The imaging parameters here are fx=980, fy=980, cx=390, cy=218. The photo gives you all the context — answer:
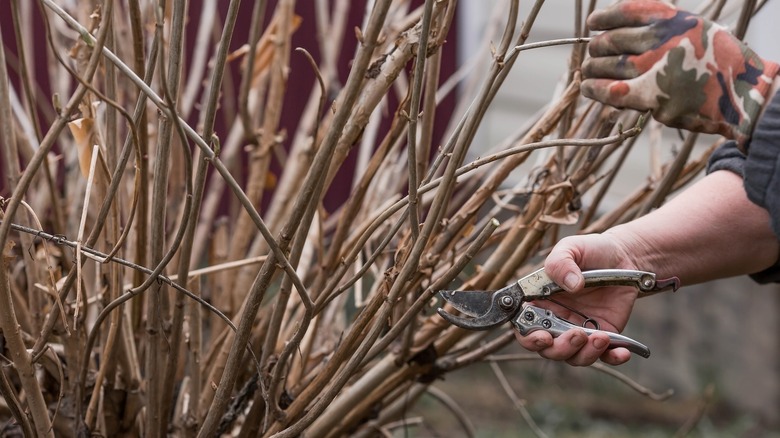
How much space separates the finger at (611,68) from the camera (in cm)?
127

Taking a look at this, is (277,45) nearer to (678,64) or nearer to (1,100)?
(1,100)

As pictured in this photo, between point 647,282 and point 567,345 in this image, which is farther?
point 647,282

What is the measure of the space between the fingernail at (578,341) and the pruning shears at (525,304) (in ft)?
0.10

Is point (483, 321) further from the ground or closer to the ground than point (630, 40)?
closer to the ground

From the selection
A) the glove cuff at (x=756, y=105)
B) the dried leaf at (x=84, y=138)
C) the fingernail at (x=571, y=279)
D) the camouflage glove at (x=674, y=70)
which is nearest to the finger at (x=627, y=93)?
the camouflage glove at (x=674, y=70)

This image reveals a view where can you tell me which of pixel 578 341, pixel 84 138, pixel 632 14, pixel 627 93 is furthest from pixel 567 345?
pixel 84 138

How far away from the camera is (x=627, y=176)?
4539 millimetres

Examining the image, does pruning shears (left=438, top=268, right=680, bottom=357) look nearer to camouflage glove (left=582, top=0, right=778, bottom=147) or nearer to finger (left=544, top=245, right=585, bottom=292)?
finger (left=544, top=245, right=585, bottom=292)

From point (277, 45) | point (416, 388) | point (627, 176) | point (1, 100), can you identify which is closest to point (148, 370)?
point (1, 100)

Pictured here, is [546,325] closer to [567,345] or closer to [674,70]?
[567,345]

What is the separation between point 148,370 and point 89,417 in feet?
0.34

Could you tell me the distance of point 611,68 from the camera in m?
1.28

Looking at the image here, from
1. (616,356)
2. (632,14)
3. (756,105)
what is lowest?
(616,356)

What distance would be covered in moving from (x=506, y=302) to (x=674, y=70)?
371 millimetres
